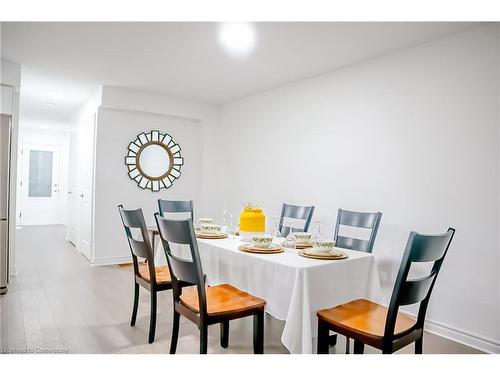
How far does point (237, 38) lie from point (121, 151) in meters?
2.70

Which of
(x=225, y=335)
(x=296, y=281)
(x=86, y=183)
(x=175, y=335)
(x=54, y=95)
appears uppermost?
(x=54, y=95)

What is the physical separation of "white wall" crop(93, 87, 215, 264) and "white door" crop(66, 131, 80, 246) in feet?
4.43

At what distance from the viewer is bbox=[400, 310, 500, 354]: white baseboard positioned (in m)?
2.54

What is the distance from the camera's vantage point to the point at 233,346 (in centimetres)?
244

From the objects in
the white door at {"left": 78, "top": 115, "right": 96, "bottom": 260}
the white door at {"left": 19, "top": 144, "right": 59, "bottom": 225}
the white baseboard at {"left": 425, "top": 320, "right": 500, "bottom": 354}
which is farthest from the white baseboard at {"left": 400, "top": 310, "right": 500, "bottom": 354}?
the white door at {"left": 19, "top": 144, "right": 59, "bottom": 225}

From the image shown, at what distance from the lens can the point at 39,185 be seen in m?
9.29

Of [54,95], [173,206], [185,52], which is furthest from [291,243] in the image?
[54,95]

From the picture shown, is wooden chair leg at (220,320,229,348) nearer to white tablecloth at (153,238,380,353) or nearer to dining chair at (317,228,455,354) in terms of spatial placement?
white tablecloth at (153,238,380,353)

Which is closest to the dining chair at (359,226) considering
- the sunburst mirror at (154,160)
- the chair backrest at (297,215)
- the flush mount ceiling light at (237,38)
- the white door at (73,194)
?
the chair backrest at (297,215)

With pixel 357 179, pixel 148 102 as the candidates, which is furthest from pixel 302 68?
pixel 148 102

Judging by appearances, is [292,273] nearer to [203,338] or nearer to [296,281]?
[296,281]

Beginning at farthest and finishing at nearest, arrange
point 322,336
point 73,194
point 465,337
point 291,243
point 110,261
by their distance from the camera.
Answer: point 73,194, point 110,261, point 465,337, point 291,243, point 322,336

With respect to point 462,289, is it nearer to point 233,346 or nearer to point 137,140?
point 233,346
